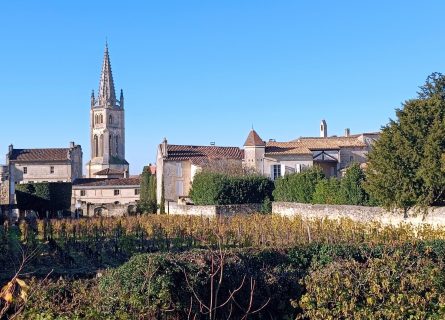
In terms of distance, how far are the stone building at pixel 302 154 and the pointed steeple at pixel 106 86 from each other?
232ft

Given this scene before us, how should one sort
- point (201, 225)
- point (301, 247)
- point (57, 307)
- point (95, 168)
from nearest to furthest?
point (57, 307)
point (301, 247)
point (201, 225)
point (95, 168)

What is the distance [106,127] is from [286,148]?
72460mm

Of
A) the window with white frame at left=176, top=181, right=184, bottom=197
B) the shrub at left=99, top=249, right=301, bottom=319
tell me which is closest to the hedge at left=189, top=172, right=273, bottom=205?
the window with white frame at left=176, top=181, right=184, bottom=197

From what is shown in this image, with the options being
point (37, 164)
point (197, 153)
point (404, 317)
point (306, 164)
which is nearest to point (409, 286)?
point (404, 317)

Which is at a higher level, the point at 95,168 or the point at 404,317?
the point at 95,168

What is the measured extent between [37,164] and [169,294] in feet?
225

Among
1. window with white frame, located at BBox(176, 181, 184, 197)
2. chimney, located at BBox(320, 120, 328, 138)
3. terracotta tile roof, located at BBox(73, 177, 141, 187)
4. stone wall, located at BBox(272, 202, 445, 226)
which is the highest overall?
chimney, located at BBox(320, 120, 328, 138)

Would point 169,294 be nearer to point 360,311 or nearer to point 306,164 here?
point 360,311

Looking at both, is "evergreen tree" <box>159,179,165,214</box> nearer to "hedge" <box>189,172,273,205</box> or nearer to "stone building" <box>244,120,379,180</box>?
"hedge" <box>189,172,273,205</box>

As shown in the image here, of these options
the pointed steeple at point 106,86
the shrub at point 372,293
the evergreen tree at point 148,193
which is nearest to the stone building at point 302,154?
the evergreen tree at point 148,193

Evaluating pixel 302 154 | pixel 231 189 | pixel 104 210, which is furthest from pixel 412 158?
pixel 104 210

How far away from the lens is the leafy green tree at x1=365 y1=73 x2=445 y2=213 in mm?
23031

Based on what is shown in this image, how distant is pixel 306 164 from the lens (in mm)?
47906

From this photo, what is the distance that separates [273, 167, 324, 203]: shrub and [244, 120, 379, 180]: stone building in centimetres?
760
